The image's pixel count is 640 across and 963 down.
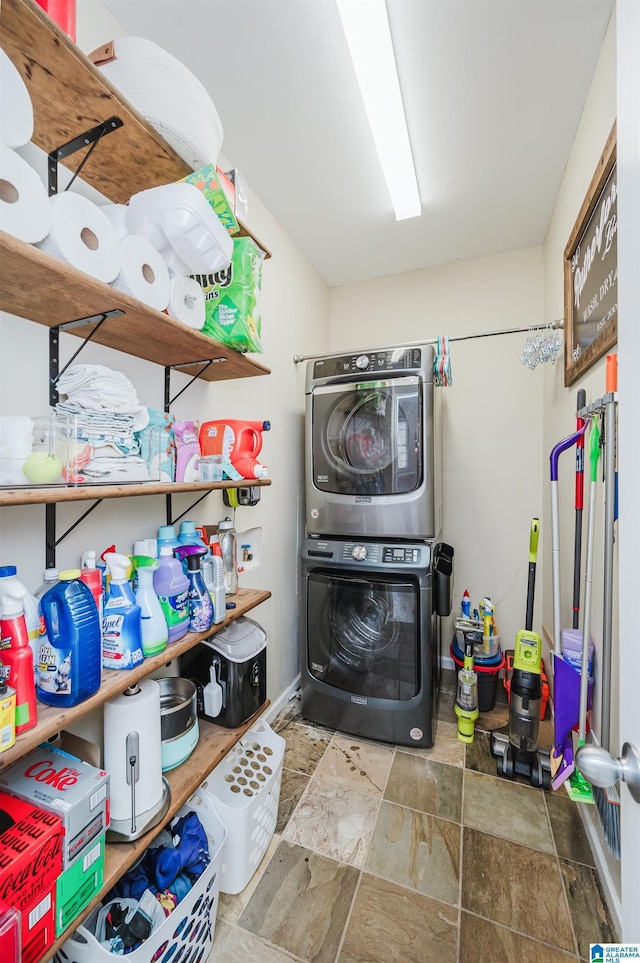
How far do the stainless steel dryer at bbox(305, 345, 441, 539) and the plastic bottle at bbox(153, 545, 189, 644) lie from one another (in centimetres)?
104

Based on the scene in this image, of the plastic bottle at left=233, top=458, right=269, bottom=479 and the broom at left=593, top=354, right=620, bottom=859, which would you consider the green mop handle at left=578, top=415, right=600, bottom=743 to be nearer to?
the broom at left=593, top=354, right=620, bottom=859

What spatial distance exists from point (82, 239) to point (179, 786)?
4.60 ft

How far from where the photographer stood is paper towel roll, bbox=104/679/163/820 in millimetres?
1000

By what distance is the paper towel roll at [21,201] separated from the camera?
0.70 meters

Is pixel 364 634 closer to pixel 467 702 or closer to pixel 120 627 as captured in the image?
pixel 467 702

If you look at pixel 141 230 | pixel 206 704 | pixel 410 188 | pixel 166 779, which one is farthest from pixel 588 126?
pixel 166 779

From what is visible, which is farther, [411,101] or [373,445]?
[373,445]

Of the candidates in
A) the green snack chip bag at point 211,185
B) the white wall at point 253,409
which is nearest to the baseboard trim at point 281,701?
the white wall at point 253,409

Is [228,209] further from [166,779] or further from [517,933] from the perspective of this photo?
[517,933]

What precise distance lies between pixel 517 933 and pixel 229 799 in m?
0.91

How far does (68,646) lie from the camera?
0.83 m

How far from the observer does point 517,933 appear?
1.15m

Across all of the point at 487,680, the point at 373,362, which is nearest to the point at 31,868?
the point at 373,362

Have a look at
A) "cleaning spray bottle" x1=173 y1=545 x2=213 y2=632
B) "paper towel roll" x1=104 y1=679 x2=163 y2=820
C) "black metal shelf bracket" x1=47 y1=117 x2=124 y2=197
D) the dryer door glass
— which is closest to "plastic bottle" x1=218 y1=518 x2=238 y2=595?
"cleaning spray bottle" x1=173 y1=545 x2=213 y2=632
